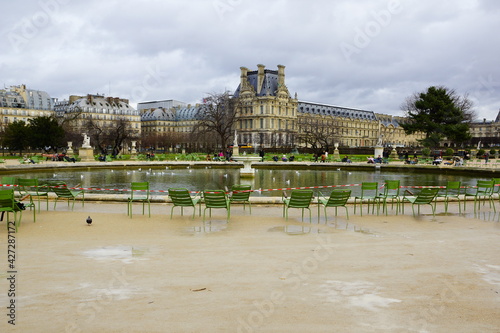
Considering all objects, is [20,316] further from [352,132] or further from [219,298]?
[352,132]

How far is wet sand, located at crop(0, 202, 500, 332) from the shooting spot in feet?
12.4

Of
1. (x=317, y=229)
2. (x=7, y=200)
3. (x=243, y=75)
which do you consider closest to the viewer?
(x=7, y=200)

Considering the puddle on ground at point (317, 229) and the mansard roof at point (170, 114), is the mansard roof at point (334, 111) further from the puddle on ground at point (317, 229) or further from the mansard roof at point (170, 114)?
the puddle on ground at point (317, 229)

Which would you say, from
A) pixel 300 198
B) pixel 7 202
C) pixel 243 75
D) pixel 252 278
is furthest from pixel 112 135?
pixel 252 278

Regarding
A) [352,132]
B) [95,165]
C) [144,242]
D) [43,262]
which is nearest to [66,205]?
[144,242]

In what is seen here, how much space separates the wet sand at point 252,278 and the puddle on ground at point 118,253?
2cm

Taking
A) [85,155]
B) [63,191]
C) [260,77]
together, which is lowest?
[63,191]

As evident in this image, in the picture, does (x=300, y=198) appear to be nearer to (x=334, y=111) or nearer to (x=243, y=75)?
(x=243, y=75)

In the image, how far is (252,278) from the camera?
16.2 ft

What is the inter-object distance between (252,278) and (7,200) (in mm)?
5683

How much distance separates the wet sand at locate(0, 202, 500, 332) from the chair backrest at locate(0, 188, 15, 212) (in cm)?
47

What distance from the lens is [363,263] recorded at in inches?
222

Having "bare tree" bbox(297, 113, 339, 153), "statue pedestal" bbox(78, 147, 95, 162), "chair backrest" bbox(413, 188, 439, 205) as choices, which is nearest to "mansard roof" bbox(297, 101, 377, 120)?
"bare tree" bbox(297, 113, 339, 153)

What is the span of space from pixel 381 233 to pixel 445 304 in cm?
370
